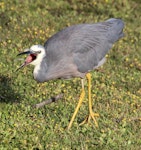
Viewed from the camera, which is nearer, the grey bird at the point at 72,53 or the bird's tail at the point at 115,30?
the grey bird at the point at 72,53

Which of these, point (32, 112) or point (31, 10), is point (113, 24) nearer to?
point (32, 112)

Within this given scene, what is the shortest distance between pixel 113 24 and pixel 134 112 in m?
1.64

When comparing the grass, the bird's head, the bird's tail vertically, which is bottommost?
the grass

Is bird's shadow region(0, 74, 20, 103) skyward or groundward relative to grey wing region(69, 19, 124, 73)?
groundward

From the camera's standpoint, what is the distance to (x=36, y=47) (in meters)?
→ 7.78

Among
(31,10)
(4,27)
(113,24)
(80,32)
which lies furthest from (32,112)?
(31,10)

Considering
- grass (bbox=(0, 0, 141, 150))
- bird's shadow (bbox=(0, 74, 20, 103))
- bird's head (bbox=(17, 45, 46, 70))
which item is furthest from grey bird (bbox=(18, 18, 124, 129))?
bird's shadow (bbox=(0, 74, 20, 103))

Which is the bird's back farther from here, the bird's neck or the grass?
the grass

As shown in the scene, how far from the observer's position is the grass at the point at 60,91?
7688 mm

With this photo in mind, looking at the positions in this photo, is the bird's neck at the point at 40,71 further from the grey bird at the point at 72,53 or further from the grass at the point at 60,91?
the grass at the point at 60,91

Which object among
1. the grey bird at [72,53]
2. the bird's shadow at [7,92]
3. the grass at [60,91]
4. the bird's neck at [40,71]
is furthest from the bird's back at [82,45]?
the bird's shadow at [7,92]

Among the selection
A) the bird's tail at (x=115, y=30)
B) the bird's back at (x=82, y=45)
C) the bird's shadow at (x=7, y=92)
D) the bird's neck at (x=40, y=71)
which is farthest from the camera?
the bird's tail at (x=115, y=30)

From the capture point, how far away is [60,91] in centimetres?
955

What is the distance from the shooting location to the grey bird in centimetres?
791
